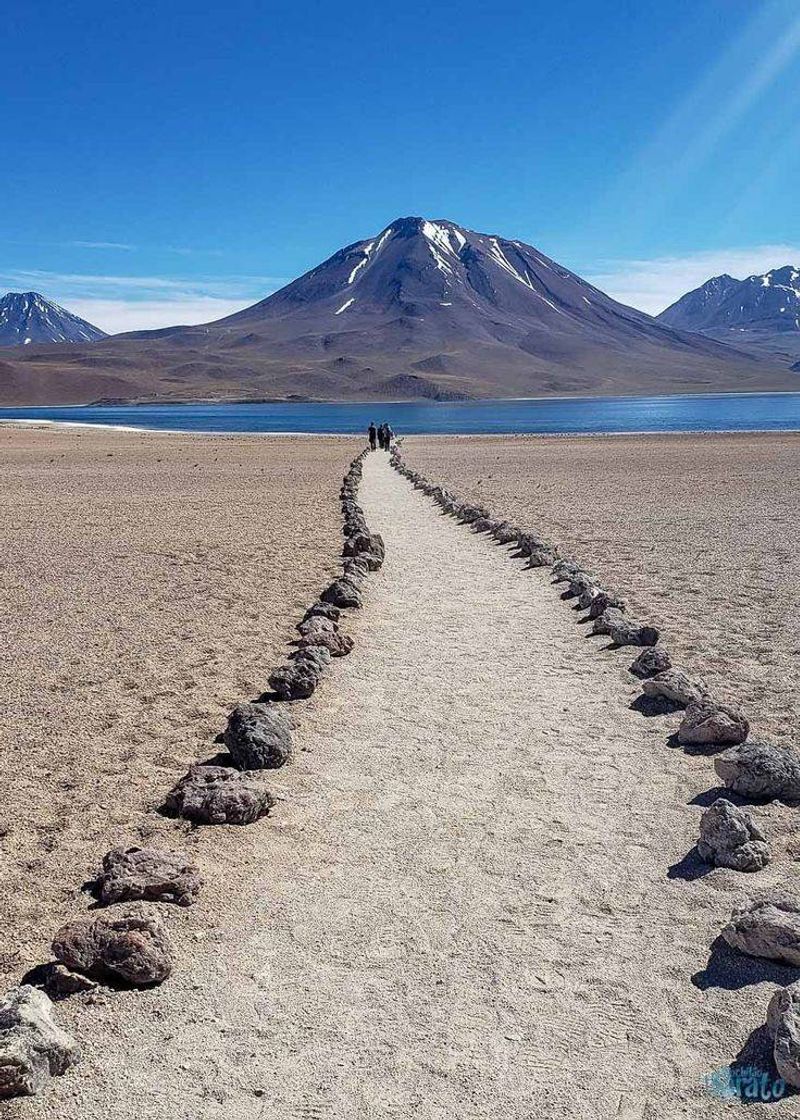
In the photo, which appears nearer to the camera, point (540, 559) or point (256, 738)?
point (256, 738)

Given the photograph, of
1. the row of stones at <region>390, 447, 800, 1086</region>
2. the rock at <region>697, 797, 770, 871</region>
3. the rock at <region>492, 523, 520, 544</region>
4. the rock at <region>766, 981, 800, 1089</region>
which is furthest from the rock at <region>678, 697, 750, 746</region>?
the rock at <region>492, 523, 520, 544</region>

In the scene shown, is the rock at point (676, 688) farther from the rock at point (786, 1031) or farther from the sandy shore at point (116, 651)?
the rock at point (786, 1031)

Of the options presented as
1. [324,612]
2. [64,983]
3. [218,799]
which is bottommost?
[64,983]

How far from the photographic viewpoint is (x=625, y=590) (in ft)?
34.0

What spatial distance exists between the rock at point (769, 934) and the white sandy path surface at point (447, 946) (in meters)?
0.15

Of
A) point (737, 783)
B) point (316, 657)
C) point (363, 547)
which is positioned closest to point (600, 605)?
point (316, 657)

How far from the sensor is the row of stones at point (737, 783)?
305 centimetres

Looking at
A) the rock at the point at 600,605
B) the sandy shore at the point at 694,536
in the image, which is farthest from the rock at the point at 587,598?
the sandy shore at the point at 694,536

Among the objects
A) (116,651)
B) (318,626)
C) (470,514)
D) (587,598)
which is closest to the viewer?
(116,651)

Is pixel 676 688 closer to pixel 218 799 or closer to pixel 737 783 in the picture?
pixel 737 783

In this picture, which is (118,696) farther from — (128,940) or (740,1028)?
(740,1028)

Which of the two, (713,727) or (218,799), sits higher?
(713,727)

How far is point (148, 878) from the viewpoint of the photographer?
4.02 metres

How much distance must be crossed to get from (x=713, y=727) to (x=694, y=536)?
9.00 m
